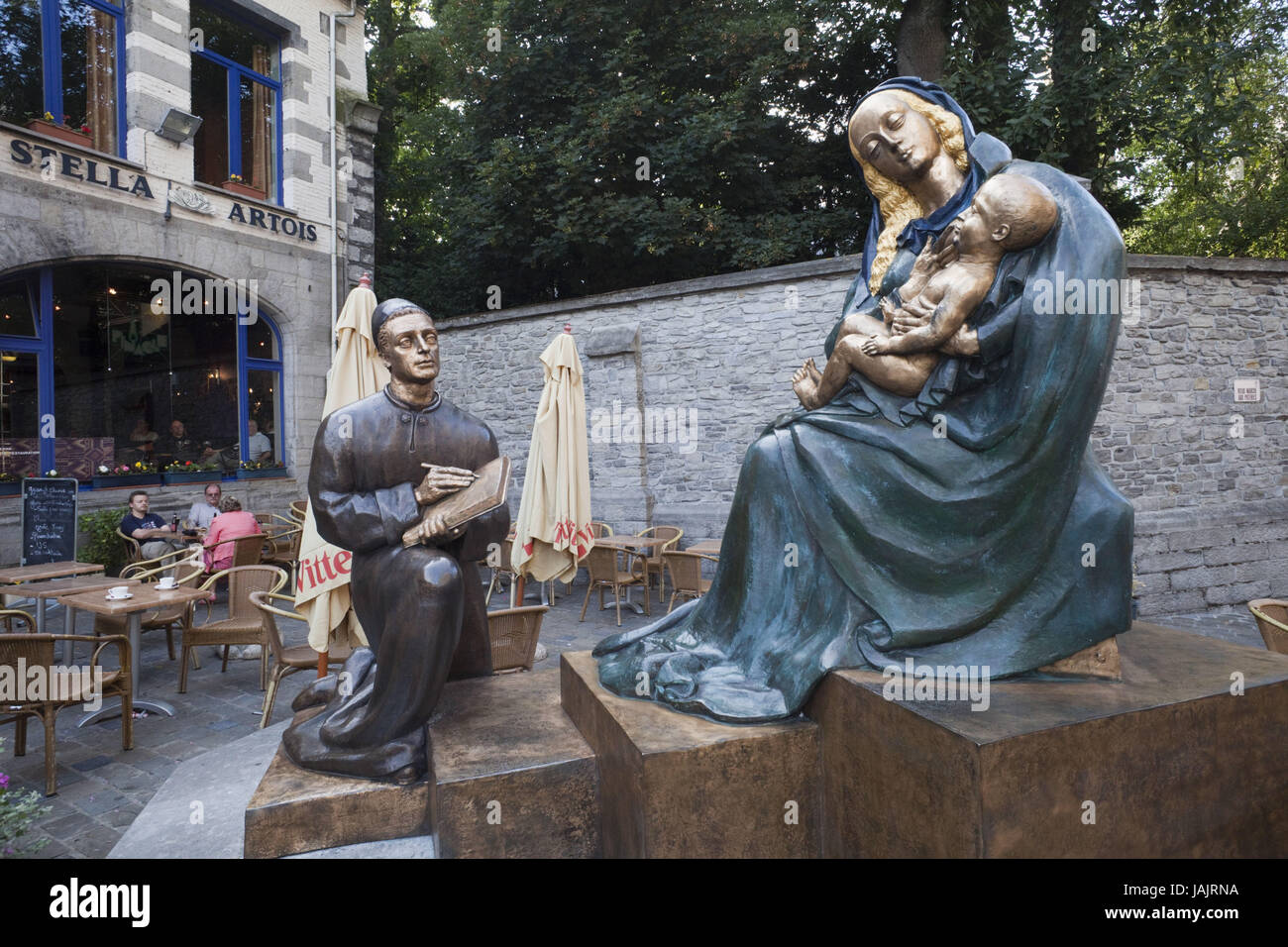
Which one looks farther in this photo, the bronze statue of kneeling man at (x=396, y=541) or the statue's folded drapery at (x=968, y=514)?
the bronze statue of kneeling man at (x=396, y=541)

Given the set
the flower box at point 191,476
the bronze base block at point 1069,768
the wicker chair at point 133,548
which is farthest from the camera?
the flower box at point 191,476

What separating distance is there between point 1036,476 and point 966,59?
10904 mm

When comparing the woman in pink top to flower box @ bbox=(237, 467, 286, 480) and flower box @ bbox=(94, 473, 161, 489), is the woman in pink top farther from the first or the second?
flower box @ bbox=(237, 467, 286, 480)

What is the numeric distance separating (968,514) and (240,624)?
5360mm

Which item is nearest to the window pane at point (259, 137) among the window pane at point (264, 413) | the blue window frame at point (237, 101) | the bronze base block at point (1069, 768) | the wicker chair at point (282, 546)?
the blue window frame at point (237, 101)

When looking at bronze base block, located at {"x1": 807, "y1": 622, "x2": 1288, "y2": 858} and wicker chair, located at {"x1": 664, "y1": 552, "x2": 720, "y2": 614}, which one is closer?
bronze base block, located at {"x1": 807, "y1": 622, "x2": 1288, "y2": 858}

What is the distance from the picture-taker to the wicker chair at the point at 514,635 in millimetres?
4273

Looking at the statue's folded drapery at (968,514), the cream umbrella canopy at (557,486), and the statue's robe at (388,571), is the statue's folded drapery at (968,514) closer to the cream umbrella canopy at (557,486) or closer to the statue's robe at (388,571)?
the statue's robe at (388,571)

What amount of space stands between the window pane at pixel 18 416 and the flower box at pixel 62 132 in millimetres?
2731

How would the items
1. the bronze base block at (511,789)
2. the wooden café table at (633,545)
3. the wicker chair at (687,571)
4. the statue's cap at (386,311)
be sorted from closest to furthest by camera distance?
the bronze base block at (511,789) < the statue's cap at (386,311) < the wicker chair at (687,571) < the wooden café table at (633,545)

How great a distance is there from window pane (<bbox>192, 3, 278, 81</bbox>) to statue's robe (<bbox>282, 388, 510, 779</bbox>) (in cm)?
1238

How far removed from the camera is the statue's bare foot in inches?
104

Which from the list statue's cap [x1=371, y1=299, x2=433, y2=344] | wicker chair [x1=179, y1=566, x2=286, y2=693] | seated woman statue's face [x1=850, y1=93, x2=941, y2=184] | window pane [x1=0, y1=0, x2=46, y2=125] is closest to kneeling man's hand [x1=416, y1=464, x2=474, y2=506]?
statue's cap [x1=371, y1=299, x2=433, y2=344]

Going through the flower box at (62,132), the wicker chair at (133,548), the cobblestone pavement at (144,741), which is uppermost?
the flower box at (62,132)
